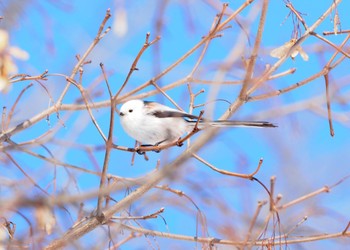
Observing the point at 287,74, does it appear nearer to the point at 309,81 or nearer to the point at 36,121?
the point at 309,81

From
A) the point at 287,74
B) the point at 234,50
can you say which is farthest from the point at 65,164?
the point at 287,74

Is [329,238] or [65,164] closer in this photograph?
[329,238]

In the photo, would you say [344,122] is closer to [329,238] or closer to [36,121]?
[329,238]

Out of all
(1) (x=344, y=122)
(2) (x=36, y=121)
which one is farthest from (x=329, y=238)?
(2) (x=36, y=121)

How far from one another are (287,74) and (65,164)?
81 centimetres

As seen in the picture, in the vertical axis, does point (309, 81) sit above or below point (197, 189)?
above

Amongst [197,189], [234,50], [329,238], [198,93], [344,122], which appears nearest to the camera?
[197,189]

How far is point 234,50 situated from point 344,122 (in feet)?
1.42

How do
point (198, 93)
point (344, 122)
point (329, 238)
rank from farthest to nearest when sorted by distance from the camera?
point (198, 93) < point (344, 122) < point (329, 238)

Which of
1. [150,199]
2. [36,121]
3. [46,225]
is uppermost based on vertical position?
[36,121]

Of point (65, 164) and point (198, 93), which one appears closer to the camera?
point (65, 164)

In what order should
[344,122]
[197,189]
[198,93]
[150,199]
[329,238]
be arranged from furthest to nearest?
[198,93] → [344,122] → [329,238] → [197,189] → [150,199]

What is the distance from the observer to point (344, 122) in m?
1.64

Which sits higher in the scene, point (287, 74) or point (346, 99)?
point (287, 74)
